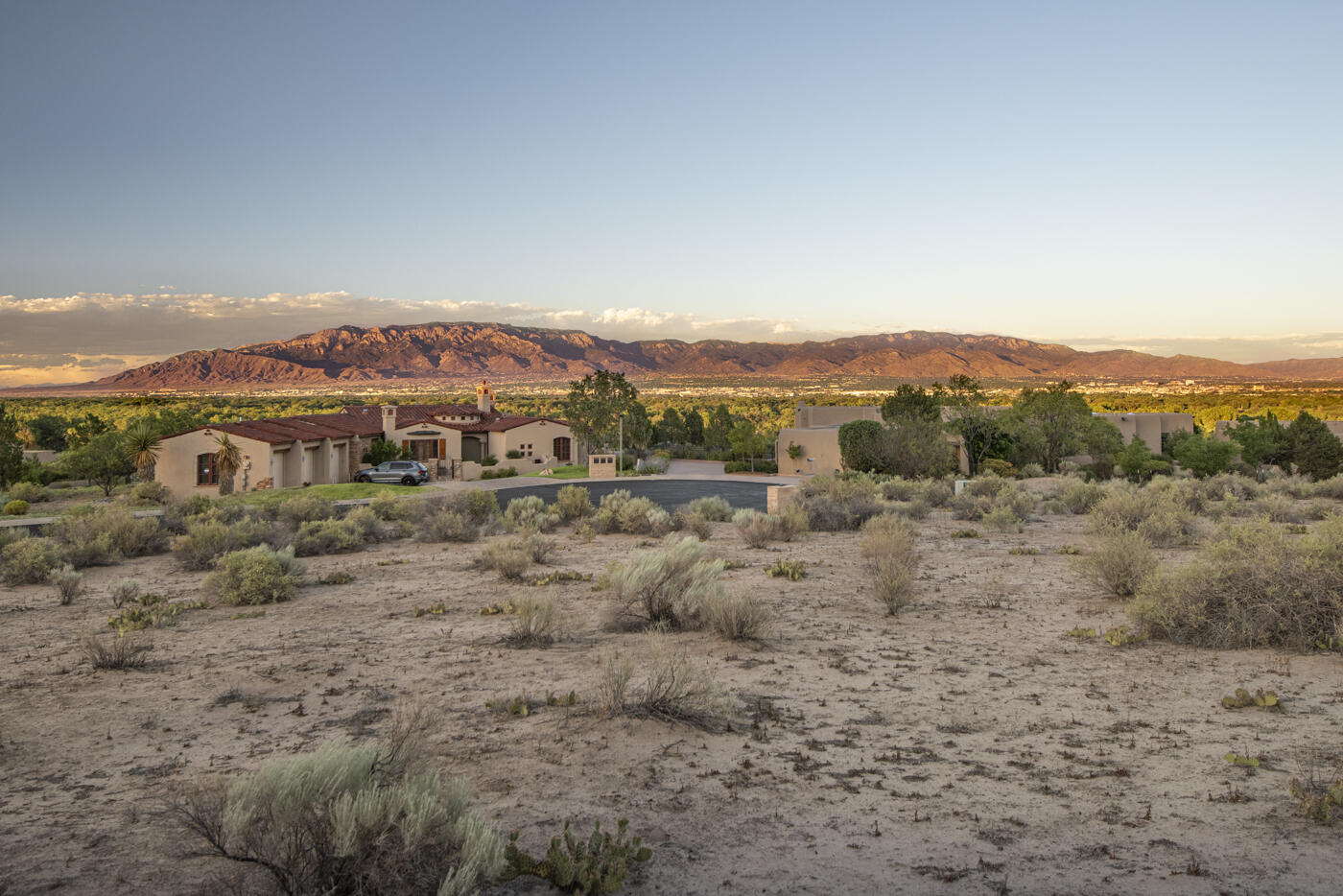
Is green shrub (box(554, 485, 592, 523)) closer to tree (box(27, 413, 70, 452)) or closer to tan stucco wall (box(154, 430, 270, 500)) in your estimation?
tan stucco wall (box(154, 430, 270, 500))

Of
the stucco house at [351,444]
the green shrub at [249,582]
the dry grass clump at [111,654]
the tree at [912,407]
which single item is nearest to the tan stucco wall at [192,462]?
the stucco house at [351,444]

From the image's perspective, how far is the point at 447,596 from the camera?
473 inches

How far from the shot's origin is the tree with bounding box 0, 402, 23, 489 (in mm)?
33438

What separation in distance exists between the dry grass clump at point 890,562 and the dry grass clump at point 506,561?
5677 millimetres

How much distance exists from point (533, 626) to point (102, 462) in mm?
35864

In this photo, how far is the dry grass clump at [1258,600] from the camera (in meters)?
8.23

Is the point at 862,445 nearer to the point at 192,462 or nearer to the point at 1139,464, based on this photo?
the point at 1139,464

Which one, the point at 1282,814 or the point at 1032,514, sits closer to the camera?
the point at 1282,814

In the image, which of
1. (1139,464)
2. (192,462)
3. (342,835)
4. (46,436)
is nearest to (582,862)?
(342,835)

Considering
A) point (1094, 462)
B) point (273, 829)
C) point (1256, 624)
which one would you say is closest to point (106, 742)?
point (273, 829)

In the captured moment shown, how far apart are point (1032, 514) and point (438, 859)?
66.5ft

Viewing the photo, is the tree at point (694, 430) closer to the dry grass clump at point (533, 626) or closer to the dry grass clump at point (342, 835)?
the dry grass clump at point (533, 626)

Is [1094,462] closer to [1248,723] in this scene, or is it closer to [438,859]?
[1248,723]

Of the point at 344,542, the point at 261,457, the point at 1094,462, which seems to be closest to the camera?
the point at 344,542
